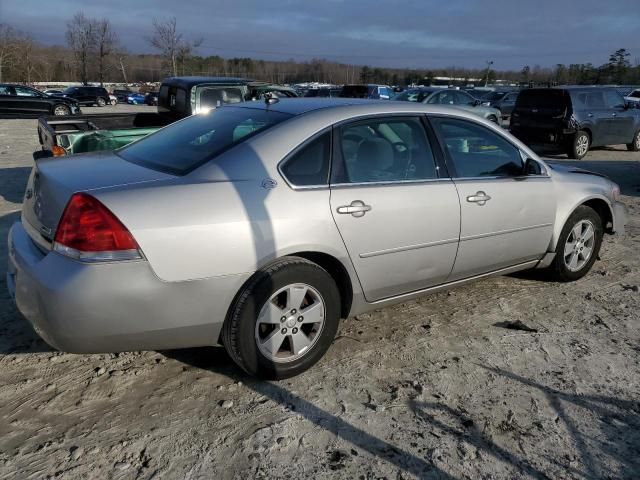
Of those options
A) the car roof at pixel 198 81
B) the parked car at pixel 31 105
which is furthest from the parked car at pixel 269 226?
the parked car at pixel 31 105

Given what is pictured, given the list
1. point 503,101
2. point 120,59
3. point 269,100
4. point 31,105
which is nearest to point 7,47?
point 120,59

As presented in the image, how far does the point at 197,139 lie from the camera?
11.1 feet

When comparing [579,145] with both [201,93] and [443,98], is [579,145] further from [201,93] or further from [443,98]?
[201,93]

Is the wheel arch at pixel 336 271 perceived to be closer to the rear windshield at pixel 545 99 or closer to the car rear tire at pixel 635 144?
the rear windshield at pixel 545 99

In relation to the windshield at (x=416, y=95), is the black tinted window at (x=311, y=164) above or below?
below

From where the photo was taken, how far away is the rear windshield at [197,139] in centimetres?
306

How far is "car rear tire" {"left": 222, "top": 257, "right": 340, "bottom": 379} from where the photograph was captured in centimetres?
282

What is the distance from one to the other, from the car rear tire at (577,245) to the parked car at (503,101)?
Result: 21023mm

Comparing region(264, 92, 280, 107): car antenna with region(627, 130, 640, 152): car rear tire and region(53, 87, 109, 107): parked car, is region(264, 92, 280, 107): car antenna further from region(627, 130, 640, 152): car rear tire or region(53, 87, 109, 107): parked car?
region(53, 87, 109, 107): parked car

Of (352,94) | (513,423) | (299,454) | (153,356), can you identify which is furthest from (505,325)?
(352,94)

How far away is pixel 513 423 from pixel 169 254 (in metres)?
1.94

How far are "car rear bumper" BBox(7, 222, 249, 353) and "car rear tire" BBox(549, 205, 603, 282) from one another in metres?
2.99

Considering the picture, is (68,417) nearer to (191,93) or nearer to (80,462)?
(80,462)

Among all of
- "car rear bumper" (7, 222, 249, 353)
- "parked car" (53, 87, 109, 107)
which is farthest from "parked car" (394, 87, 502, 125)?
"parked car" (53, 87, 109, 107)
